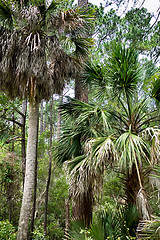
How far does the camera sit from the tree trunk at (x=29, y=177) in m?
4.57

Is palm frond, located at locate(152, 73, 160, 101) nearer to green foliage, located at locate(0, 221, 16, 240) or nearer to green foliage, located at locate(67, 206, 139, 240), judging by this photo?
green foliage, located at locate(67, 206, 139, 240)

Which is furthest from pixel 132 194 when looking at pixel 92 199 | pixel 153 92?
pixel 153 92

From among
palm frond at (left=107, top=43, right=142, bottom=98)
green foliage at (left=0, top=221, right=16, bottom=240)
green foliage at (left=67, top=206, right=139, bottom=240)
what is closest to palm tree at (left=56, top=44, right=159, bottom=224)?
palm frond at (left=107, top=43, right=142, bottom=98)

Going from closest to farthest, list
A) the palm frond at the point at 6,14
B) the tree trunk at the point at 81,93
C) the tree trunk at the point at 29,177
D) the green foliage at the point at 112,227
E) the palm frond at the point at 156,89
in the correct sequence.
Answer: the green foliage at the point at 112,227
the palm frond at the point at 156,89
the palm frond at the point at 6,14
the tree trunk at the point at 29,177
the tree trunk at the point at 81,93

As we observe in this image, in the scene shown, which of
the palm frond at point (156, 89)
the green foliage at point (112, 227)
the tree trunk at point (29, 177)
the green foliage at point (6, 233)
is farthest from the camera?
the green foliage at point (6, 233)

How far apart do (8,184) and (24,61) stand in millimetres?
4137

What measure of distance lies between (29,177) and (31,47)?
9.95 ft

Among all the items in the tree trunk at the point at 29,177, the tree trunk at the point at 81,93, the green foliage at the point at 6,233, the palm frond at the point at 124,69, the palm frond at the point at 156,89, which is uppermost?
the tree trunk at the point at 81,93

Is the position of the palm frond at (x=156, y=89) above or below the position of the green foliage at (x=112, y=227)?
above

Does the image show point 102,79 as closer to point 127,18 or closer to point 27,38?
point 27,38

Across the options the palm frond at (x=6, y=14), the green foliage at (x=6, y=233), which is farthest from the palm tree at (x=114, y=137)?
the palm frond at (x=6, y=14)

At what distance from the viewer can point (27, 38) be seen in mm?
4648

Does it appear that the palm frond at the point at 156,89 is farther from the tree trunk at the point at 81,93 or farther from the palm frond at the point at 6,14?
the palm frond at the point at 6,14

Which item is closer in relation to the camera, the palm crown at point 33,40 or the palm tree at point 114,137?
the palm tree at point 114,137
